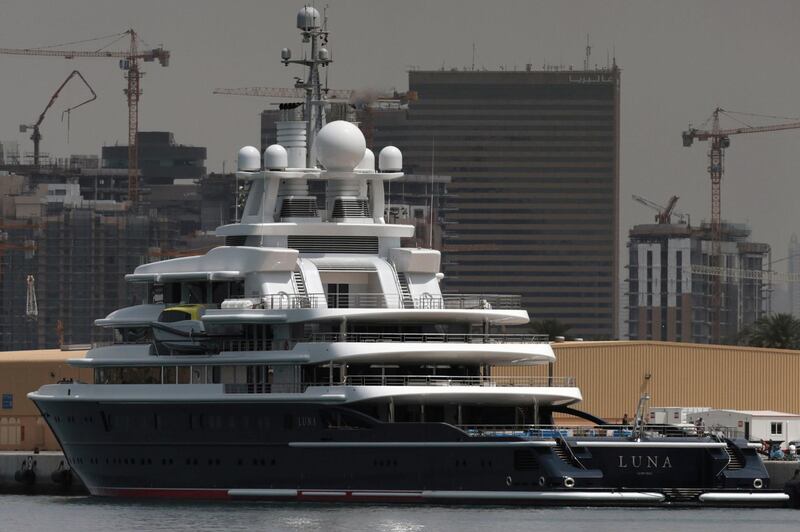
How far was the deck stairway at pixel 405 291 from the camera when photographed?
66.1 m

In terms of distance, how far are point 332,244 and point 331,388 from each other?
617cm

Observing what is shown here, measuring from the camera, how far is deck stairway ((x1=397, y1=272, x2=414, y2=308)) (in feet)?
217

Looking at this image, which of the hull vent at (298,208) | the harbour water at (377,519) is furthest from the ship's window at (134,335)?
the harbour water at (377,519)

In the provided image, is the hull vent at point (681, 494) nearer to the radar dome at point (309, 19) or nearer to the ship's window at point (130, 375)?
the ship's window at point (130, 375)

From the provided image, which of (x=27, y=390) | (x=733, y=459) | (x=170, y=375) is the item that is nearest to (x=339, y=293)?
(x=170, y=375)

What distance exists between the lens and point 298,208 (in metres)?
68.1

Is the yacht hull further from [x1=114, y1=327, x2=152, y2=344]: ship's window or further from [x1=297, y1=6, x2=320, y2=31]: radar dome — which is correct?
[x1=297, y1=6, x2=320, y2=31]: radar dome

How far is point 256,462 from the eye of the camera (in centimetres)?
6397

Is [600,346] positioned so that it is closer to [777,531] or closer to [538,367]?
[538,367]

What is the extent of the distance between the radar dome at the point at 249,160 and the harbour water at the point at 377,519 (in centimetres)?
1078

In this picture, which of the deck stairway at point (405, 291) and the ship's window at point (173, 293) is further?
the ship's window at point (173, 293)

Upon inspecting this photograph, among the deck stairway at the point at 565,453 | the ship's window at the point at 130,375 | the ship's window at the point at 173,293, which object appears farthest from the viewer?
the ship's window at the point at 173,293

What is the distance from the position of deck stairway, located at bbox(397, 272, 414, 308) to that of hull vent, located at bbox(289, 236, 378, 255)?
1.14m

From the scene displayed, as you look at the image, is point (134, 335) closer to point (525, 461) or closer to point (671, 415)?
point (525, 461)
